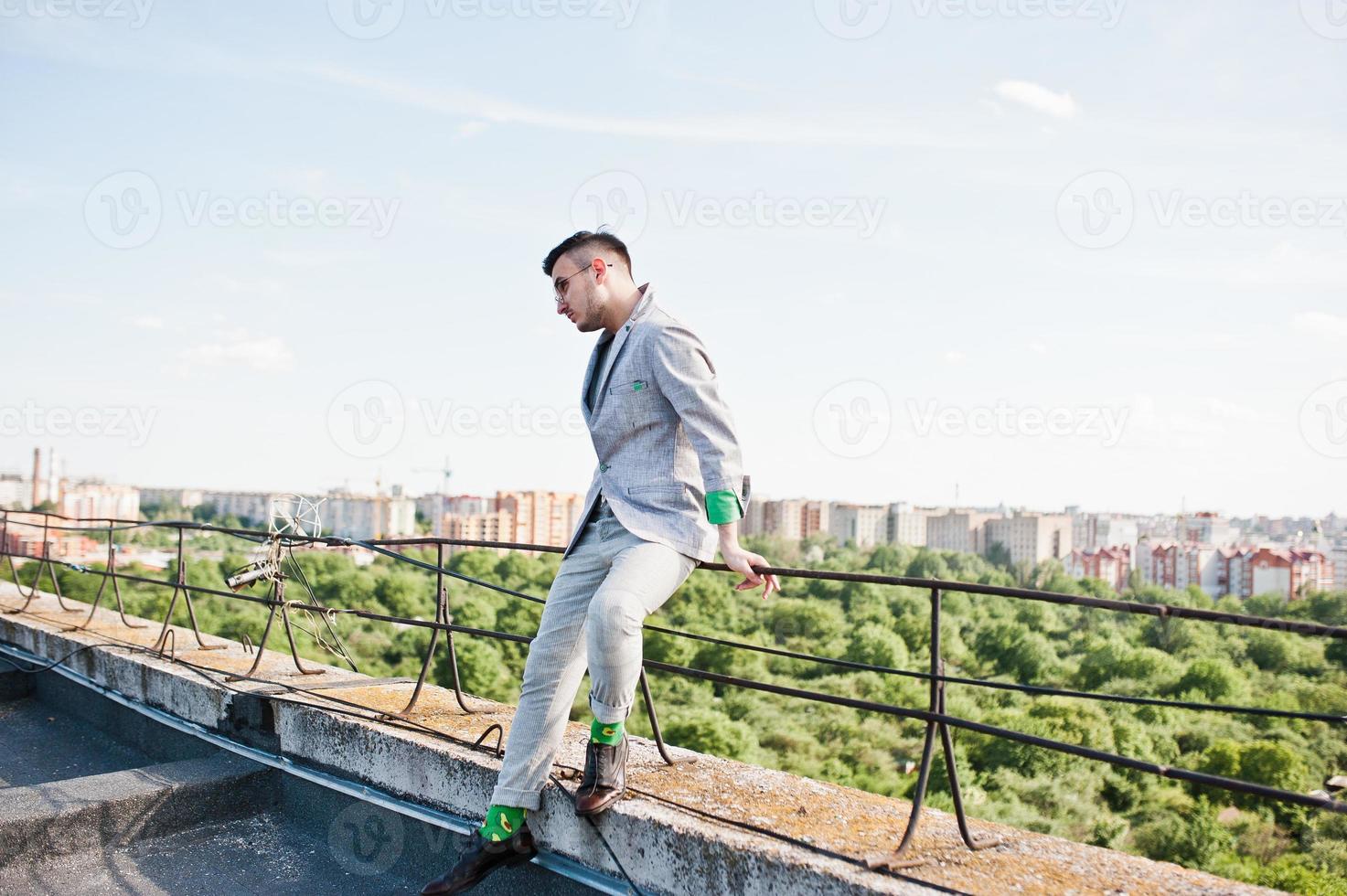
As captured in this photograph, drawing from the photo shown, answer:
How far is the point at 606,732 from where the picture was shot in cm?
244

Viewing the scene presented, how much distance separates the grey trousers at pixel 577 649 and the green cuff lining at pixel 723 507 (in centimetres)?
17

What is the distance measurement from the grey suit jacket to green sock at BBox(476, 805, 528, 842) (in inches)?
29.4

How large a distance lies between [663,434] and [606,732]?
72 centimetres

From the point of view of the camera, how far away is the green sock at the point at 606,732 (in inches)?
95.3

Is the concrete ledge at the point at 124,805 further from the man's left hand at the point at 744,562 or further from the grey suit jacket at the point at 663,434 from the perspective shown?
the man's left hand at the point at 744,562

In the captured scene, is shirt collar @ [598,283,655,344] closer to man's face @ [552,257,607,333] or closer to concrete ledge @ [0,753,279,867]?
man's face @ [552,257,607,333]

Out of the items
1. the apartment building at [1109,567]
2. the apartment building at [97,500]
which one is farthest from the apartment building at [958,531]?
the apartment building at [97,500]

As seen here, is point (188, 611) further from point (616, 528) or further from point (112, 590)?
point (616, 528)

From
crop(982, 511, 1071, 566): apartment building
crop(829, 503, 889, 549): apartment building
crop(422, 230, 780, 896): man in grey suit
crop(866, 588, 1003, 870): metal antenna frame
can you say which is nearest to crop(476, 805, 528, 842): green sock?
crop(422, 230, 780, 896): man in grey suit

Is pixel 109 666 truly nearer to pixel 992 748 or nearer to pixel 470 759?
pixel 470 759

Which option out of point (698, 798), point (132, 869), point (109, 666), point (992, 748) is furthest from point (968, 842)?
point (992, 748)

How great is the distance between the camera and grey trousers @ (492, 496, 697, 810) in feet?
7.66

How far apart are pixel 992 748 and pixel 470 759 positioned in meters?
53.8

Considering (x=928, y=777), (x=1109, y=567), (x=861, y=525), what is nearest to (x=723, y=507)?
(x=928, y=777)
